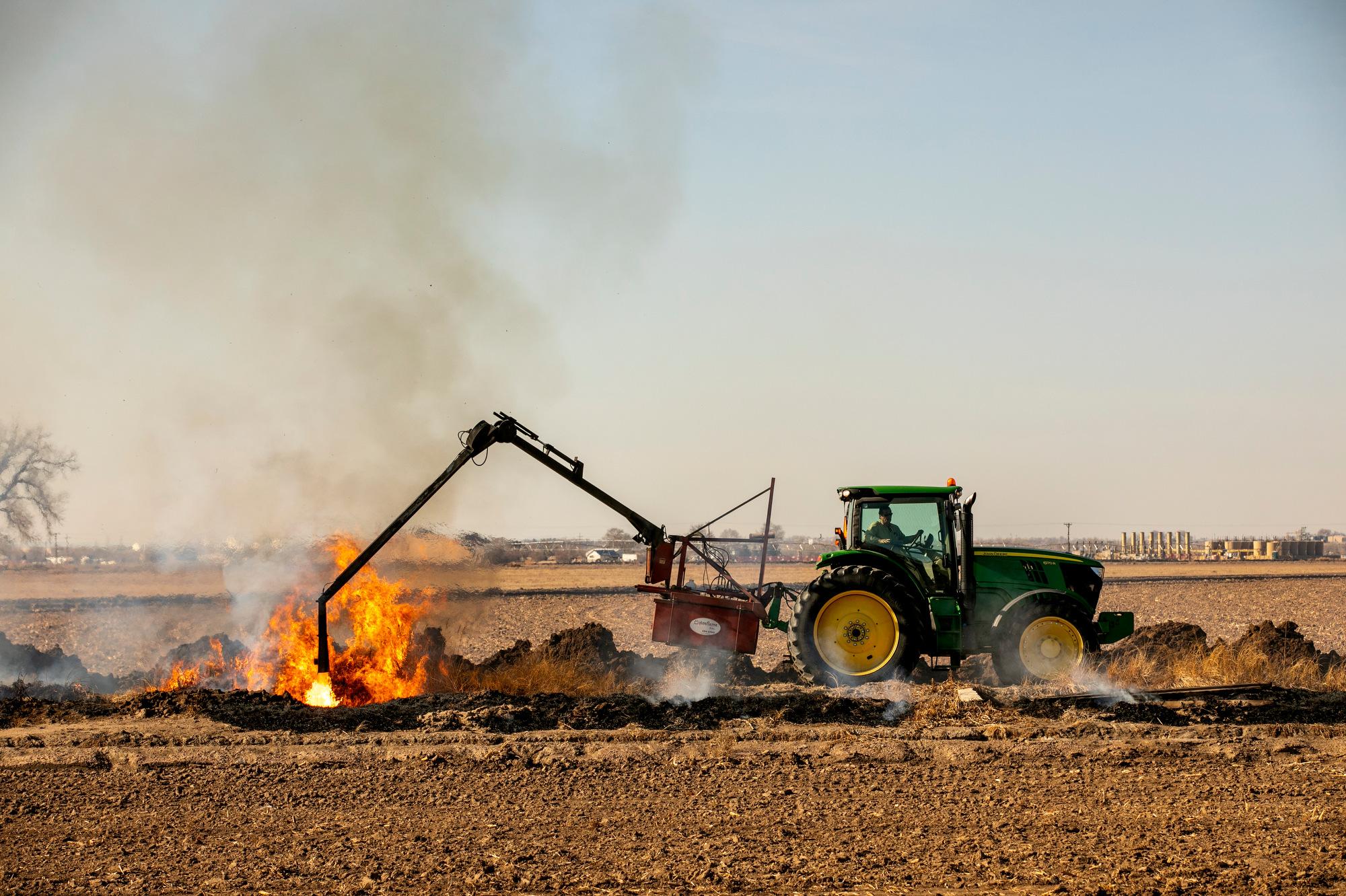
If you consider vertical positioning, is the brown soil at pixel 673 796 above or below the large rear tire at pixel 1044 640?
below

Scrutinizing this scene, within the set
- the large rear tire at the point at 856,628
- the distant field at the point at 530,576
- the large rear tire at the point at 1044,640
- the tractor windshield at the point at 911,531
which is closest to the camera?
the large rear tire at the point at 856,628

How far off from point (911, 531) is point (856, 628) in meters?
1.51

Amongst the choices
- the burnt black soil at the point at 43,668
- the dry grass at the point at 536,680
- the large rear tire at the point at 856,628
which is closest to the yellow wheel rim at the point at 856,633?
the large rear tire at the point at 856,628

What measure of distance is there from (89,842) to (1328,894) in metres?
9.10

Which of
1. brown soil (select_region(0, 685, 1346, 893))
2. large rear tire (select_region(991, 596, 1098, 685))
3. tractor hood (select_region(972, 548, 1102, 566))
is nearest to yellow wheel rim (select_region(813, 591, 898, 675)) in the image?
brown soil (select_region(0, 685, 1346, 893))

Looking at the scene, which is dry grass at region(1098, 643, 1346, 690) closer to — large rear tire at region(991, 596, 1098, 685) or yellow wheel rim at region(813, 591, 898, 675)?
large rear tire at region(991, 596, 1098, 685)

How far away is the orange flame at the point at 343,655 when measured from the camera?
51.8 feet

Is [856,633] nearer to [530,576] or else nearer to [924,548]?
[924,548]

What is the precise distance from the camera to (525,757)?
38.3 feet

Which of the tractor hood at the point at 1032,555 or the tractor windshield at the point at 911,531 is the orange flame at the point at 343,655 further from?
the tractor hood at the point at 1032,555

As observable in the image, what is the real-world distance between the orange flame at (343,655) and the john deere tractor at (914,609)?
5.74m

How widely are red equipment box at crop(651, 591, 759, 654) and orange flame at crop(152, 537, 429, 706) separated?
3.65m

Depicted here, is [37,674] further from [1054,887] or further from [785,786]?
[1054,887]

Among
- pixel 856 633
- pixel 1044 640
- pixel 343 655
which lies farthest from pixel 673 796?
pixel 343 655
